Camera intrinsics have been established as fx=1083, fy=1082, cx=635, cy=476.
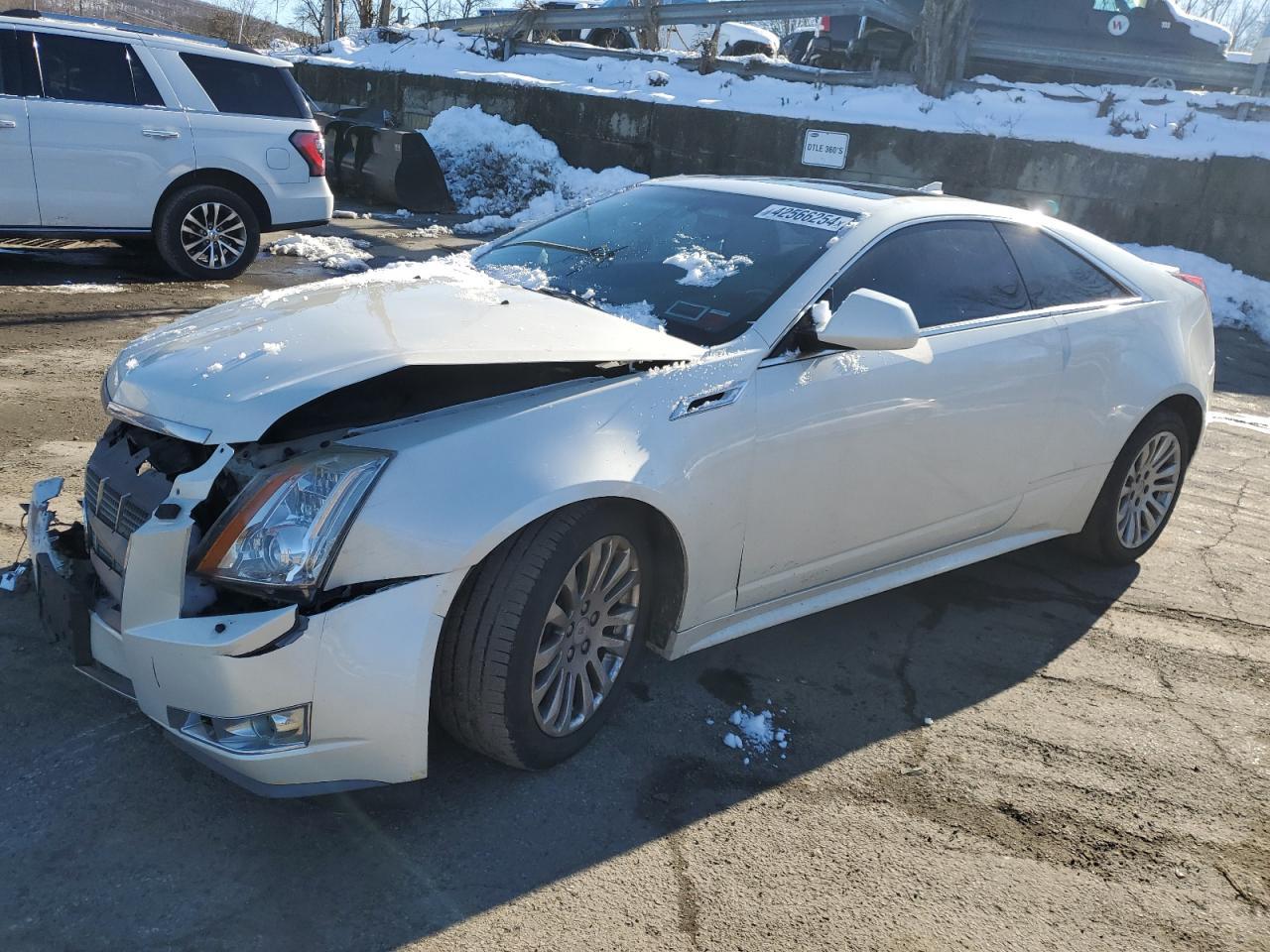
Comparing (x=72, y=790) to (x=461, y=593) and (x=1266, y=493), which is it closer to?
(x=461, y=593)

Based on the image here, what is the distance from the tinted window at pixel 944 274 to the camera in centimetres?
369

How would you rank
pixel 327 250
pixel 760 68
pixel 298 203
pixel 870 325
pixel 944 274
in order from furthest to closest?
pixel 760 68 < pixel 327 250 < pixel 298 203 < pixel 944 274 < pixel 870 325

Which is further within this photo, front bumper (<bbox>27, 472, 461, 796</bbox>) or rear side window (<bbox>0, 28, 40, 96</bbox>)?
rear side window (<bbox>0, 28, 40, 96</bbox>)

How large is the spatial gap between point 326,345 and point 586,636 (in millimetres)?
1049

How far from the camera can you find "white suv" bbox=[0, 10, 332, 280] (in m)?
7.87

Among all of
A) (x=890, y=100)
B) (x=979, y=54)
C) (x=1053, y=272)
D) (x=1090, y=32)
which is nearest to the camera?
(x=1053, y=272)

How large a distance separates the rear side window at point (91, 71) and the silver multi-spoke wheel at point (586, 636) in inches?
282

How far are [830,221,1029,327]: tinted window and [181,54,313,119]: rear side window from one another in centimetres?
686

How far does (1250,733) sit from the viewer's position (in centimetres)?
367

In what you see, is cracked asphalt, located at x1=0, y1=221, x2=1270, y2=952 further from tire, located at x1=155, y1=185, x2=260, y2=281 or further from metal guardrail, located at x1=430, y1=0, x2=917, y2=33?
metal guardrail, located at x1=430, y1=0, x2=917, y2=33

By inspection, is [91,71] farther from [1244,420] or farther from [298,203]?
[1244,420]

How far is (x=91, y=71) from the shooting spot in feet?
26.7

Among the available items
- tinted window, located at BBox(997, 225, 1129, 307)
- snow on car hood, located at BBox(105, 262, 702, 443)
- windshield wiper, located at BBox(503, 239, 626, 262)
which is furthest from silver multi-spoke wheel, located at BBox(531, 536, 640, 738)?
tinted window, located at BBox(997, 225, 1129, 307)

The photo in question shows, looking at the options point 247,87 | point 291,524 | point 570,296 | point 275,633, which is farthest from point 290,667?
point 247,87
